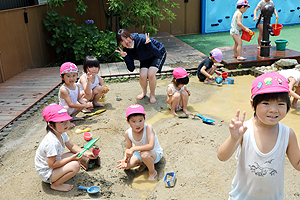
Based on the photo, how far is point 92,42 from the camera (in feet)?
26.3

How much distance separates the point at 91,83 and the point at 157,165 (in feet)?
7.37

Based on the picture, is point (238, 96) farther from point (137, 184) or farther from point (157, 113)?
point (137, 184)

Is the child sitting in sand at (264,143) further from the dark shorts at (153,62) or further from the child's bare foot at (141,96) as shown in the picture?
the child's bare foot at (141,96)

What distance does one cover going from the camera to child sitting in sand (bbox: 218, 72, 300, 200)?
70.8 inches

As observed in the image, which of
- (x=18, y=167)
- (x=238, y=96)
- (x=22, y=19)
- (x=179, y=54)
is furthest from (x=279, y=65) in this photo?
(x=22, y=19)

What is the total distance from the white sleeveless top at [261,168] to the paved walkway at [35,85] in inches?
151

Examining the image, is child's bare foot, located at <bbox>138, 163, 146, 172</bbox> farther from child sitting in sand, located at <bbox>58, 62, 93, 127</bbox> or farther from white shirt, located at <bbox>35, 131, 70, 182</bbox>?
child sitting in sand, located at <bbox>58, 62, 93, 127</bbox>

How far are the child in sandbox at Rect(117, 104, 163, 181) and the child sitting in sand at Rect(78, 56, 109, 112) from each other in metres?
1.79

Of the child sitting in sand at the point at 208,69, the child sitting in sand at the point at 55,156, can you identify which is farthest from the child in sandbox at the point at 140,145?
the child sitting in sand at the point at 208,69

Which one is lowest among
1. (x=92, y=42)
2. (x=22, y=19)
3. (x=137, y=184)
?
(x=137, y=184)

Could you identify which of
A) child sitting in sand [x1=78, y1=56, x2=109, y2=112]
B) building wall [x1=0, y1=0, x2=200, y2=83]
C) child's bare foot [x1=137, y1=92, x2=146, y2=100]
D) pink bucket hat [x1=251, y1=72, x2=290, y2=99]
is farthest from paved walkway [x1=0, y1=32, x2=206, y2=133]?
pink bucket hat [x1=251, y1=72, x2=290, y2=99]

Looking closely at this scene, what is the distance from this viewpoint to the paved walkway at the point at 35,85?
17.0ft

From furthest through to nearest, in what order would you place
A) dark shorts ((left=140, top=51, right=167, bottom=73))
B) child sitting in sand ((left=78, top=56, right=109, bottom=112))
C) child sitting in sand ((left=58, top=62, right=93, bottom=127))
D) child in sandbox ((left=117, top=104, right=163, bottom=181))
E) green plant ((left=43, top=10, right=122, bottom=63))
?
green plant ((left=43, top=10, right=122, bottom=63)), dark shorts ((left=140, top=51, right=167, bottom=73)), child sitting in sand ((left=78, top=56, right=109, bottom=112)), child sitting in sand ((left=58, top=62, right=93, bottom=127)), child in sandbox ((left=117, top=104, right=163, bottom=181))

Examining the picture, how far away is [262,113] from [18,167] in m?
3.02
